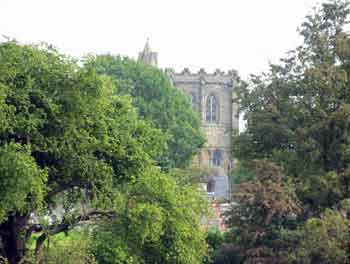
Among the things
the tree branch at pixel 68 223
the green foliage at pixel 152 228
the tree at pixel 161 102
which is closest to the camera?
the green foliage at pixel 152 228

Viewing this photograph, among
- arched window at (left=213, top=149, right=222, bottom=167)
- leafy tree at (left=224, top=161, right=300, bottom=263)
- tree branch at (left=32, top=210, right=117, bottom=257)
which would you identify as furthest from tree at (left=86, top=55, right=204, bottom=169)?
tree branch at (left=32, top=210, right=117, bottom=257)

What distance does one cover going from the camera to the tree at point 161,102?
72.2 meters

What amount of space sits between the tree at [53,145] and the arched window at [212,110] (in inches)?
3047

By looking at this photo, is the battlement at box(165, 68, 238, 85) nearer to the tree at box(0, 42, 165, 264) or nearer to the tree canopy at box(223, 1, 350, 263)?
the tree canopy at box(223, 1, 350, 263)

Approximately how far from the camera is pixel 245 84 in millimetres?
34375

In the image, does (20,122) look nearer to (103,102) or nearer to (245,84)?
(103,102)

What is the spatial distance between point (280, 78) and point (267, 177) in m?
5.25

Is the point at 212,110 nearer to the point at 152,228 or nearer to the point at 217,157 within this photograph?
the point at 217,157

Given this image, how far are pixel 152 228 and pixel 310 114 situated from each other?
9475 millimetres

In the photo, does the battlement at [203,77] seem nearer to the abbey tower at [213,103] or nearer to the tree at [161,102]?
the abbey tower at [213,103]

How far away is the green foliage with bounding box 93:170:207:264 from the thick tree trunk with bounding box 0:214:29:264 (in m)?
2.34

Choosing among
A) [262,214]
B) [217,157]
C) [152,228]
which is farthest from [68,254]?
[217,157]

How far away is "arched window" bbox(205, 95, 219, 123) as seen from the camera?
104688 millimetres

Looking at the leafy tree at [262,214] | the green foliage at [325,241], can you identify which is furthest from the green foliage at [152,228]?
the green foliage at [325,241]
